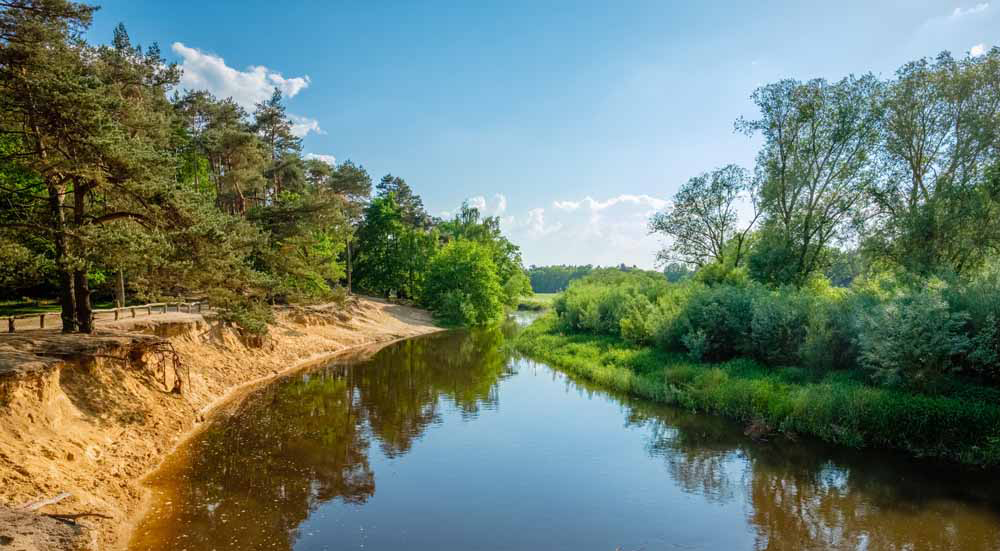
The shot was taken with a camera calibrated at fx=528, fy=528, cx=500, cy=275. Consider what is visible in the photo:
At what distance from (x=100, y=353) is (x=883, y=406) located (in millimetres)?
25386

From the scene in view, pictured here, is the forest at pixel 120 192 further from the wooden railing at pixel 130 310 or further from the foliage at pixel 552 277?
the foliage at pixel 552 277

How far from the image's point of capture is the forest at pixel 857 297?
16781mm

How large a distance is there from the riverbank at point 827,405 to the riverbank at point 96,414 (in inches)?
764

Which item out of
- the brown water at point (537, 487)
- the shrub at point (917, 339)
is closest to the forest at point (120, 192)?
the brown water at point (537, 487)

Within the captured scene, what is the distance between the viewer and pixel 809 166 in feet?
100

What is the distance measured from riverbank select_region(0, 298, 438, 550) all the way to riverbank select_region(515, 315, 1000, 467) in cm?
1940

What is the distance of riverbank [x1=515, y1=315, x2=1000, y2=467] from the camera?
15.7m

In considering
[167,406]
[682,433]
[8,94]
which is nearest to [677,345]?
[682,433]

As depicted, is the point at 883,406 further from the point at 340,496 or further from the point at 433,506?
the point at 340,496

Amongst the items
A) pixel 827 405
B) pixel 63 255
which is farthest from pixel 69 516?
pixel 827 405

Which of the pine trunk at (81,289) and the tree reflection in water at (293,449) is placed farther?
the pine trunk at (81,289)

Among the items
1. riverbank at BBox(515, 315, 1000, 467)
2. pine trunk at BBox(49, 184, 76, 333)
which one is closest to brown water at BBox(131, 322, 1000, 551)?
riverbank at BBox(515, 315, 1000, 467)

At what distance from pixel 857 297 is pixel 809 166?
12122 millimetres

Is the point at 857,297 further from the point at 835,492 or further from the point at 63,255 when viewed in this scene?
the point at 63,255
